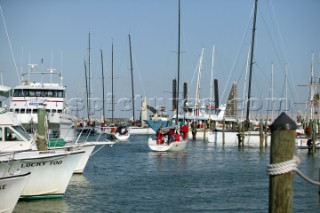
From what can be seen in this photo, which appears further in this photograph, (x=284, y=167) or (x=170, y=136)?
(x=170, y=136)

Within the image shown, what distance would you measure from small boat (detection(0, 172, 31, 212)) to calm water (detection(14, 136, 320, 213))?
11.7 ft

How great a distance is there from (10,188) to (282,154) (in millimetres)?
9389

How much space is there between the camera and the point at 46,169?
68.2 ft

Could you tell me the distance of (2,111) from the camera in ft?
75.7

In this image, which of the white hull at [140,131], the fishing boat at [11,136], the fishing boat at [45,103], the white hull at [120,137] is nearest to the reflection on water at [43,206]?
the fishing boat at [11,136]

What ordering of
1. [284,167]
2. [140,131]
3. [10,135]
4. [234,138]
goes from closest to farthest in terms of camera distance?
[284,167] < [10,135] < [234,138] < [140,131]

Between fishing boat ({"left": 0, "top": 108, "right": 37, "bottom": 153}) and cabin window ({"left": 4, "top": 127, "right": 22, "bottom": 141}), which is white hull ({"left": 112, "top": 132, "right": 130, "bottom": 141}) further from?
cabin window ({"left": 4, "top": 127, "right": 22, "bottom": 141})

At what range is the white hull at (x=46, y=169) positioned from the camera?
787 inches

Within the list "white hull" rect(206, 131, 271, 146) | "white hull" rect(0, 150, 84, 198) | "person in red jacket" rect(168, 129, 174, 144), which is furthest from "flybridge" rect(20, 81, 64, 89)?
"white hull" rect(206, 131, 271, 146)

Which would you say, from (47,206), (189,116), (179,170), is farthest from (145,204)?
(189,116)

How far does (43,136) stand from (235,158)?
2235 centimetres

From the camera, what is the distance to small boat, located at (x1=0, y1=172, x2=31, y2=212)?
1623 centimetres

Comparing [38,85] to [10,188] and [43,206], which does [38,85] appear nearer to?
[43,206]

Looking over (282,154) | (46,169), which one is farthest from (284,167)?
(46,169)
